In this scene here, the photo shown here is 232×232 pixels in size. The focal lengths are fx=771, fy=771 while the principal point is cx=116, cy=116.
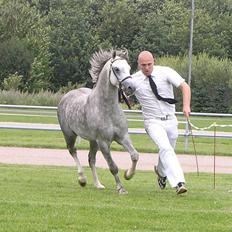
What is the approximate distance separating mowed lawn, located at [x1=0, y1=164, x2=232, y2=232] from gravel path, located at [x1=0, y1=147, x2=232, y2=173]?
10.1 ft

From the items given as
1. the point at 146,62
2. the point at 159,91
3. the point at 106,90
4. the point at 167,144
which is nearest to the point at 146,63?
the point at 146,62

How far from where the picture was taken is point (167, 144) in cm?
1127

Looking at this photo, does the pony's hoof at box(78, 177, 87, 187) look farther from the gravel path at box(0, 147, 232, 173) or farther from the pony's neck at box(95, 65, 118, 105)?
the gravel path at box(0, 147, 232, 173)

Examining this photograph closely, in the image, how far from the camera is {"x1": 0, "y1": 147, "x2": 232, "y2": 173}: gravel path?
17281 mm

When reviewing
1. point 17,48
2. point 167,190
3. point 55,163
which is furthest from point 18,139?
point 17,48

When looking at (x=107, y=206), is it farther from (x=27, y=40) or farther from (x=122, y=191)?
(x=27, y=40)

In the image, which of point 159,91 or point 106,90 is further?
point 106,90

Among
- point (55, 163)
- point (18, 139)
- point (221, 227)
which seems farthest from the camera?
point (18, 139)

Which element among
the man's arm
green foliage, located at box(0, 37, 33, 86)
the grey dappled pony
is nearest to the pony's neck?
the grey dappled pony

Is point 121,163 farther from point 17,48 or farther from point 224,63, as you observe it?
point 17,48

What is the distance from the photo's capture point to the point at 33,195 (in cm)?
1102

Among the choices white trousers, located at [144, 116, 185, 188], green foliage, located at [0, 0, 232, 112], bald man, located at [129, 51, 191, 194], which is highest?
bald man, located at [129, 51, 191, 194]

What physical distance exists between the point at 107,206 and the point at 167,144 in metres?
1.80

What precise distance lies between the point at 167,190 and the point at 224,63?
40442 millimetres
